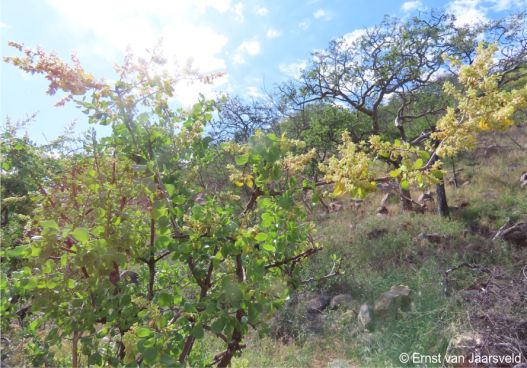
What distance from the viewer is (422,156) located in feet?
4.59

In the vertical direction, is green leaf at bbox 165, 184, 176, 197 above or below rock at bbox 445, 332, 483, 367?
above

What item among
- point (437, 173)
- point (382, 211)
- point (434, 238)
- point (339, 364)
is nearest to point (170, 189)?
point (437, 173)

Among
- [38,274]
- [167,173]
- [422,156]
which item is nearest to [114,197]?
[167,173]

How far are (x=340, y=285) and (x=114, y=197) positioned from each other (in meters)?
6.01

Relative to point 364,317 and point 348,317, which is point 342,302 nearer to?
Answer: point 348,317

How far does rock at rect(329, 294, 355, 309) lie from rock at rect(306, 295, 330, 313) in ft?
0.35

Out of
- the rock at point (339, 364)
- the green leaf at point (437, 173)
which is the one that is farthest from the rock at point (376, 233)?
the green leaf at point (437, 173)

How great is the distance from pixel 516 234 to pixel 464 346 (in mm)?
4934

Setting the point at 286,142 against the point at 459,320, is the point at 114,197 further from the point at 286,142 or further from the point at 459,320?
the point at 459,320

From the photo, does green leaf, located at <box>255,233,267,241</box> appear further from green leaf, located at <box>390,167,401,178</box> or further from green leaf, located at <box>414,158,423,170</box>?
green leaf, located at <box>414,158,423,170</box>

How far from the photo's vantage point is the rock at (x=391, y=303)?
18.0 ft

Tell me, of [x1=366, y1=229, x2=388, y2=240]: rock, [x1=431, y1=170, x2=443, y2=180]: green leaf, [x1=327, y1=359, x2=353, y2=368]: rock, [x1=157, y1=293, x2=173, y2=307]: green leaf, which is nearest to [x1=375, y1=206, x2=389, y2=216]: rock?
[x1=366, y1=229, x2=388, y2=240]: rock

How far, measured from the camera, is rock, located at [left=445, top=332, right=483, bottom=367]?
3.82 m

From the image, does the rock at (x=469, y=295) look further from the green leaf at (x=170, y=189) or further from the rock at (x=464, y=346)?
the green leaf at (x=170, y=189)
